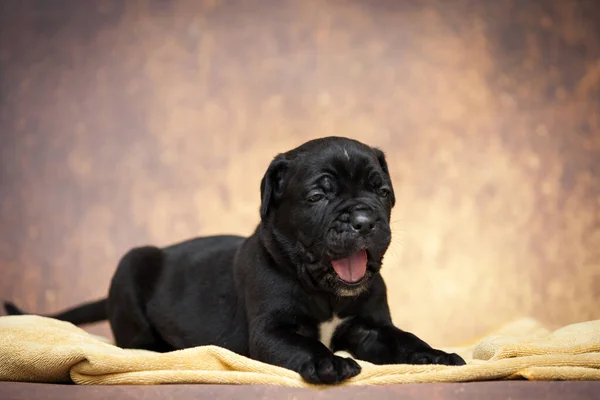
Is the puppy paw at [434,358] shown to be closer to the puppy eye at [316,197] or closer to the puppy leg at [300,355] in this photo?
the puppy leg at [300,355]

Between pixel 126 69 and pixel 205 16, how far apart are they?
636 mm

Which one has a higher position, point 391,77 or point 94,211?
point 391,77

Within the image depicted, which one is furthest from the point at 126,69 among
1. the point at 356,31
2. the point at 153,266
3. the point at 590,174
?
the point at 590,174

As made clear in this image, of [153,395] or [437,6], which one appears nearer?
[153,395]

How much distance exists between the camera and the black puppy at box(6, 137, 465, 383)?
2873 millimetres

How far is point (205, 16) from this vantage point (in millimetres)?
5461

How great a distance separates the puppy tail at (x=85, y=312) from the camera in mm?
4254

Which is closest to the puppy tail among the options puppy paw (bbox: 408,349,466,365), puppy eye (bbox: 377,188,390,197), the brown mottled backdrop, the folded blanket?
the brown mottled backdrop

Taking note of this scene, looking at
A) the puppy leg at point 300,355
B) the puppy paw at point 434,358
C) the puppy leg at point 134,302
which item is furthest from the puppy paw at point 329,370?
the puppy leg at point 134,302

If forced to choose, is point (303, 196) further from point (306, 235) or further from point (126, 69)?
point (126, 69)

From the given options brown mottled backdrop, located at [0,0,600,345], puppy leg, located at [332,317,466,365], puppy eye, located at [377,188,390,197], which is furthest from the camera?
brown mottled backdrop, located at [0,0,600,345]

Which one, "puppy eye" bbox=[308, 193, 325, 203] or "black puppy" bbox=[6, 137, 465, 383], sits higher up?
"puppy eye" bbox=[308, 193, 325, 203]

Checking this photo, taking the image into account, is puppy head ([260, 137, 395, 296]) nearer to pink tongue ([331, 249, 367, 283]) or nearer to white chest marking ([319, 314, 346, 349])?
pink tongue ([331, 249, 367, 283])

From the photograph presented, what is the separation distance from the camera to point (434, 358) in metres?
2.87
